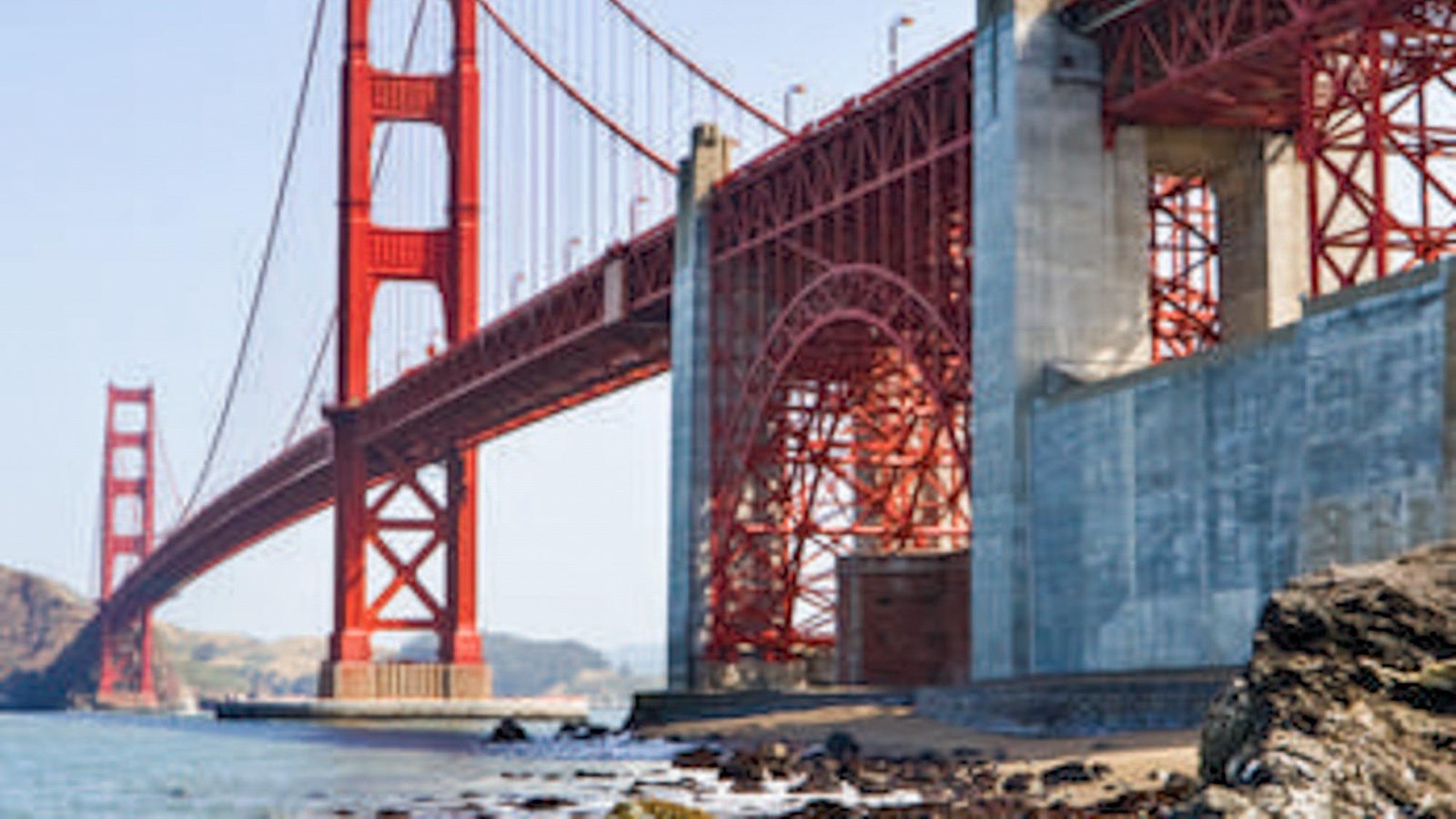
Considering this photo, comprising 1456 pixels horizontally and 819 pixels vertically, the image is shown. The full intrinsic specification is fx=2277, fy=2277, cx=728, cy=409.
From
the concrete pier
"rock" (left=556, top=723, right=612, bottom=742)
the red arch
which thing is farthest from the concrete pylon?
the concrete pier

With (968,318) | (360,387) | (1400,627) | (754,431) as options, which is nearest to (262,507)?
(360,387)

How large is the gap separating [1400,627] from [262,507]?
302ft

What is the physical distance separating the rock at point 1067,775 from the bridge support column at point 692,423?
103ft

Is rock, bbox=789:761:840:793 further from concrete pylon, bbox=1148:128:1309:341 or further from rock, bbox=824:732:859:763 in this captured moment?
concrete pylon, bbox=1148:128:1309:341

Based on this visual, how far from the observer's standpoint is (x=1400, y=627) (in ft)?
42.2

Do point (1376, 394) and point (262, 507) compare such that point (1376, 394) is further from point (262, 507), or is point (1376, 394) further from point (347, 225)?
point (262, 507)

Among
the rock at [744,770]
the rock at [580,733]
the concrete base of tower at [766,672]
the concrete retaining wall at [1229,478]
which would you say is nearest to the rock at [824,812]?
the rock at [744,770]

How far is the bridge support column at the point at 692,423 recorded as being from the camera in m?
59.3

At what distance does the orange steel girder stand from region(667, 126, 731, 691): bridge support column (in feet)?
86.0

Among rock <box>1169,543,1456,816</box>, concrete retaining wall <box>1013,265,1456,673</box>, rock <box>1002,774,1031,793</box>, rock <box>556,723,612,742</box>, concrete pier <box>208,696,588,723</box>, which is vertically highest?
concrete retaining wall <box>1013,265,1456,673</box>

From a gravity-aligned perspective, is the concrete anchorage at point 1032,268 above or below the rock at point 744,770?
above

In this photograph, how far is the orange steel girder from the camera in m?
88.6

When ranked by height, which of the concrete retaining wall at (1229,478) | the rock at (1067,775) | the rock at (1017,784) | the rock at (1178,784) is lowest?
the rock at (1017,784)

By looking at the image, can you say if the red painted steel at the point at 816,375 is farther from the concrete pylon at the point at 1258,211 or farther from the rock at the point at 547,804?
the rock at the point at 547,804
